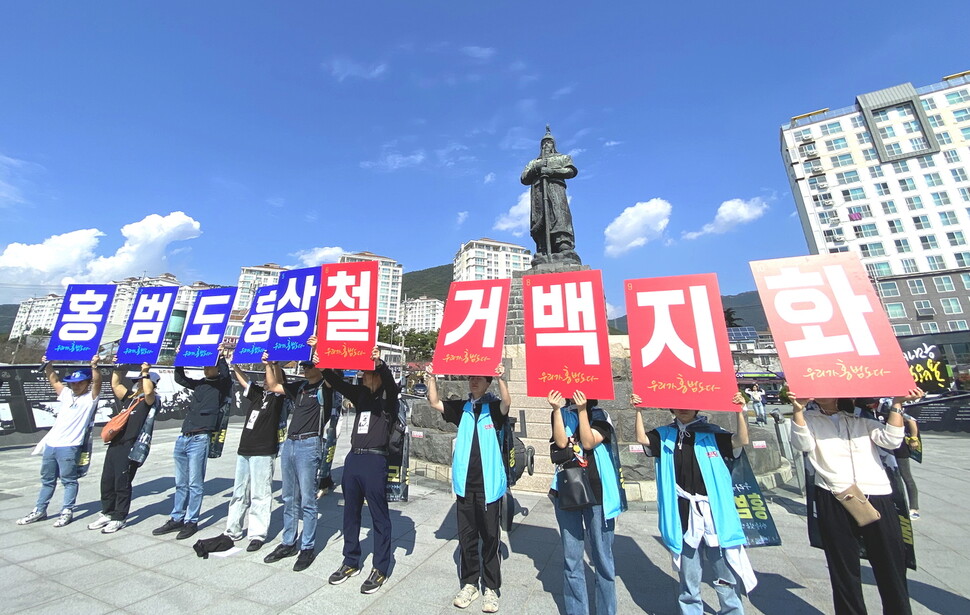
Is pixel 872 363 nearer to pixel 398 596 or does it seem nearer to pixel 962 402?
pixel 398 596

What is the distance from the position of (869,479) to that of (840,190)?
56.8 meters

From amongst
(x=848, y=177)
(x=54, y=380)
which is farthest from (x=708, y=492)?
(x=848, y=177)

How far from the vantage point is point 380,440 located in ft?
11.9

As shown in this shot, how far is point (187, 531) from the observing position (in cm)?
443

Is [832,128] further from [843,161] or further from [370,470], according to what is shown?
[370,470]

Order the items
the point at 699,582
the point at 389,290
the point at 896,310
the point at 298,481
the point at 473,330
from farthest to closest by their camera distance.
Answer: the point at 389,290, the point at 896,310, the point at 298,481, the point at 473,330, the point at 699,582

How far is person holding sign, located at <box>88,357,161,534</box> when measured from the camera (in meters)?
4.68

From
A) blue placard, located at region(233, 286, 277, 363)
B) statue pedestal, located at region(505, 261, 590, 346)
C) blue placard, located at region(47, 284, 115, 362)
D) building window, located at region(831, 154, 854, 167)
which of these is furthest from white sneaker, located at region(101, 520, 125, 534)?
building window, located at region(831, 154, 854, 167)

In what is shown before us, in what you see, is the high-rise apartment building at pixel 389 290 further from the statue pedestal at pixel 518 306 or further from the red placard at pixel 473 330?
the red placard at pixel 473 330

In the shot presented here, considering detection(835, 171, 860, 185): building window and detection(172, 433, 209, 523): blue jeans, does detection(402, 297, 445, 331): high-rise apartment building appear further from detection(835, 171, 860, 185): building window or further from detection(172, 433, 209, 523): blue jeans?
detection(172, 433, 209, 523): blue jeans

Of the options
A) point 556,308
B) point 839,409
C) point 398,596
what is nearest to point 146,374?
point 398,596

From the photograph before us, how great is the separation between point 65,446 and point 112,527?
124 cm

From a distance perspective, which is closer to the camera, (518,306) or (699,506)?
(699,506)

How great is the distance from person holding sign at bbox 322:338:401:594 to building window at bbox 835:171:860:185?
193 ft
